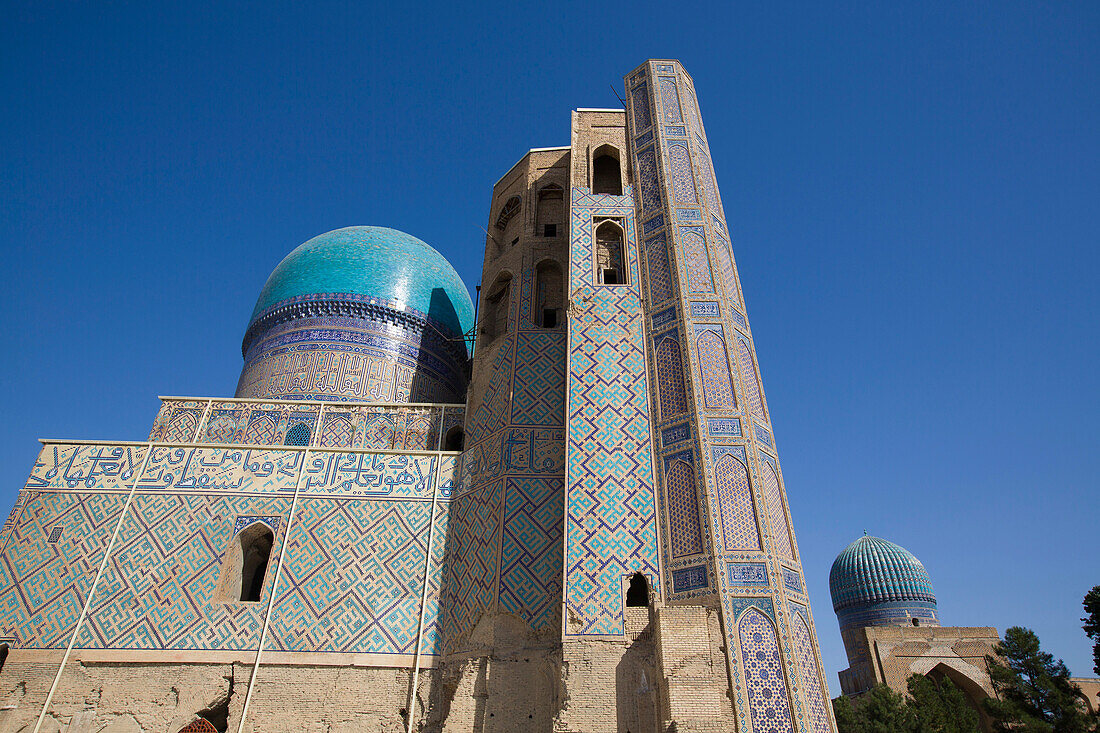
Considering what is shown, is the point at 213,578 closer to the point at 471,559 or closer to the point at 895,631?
the point at 471,559

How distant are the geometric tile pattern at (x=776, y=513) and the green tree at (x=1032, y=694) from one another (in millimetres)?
8531

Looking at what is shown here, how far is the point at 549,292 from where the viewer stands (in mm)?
10547

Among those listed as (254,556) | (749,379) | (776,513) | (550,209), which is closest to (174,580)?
(254,556)

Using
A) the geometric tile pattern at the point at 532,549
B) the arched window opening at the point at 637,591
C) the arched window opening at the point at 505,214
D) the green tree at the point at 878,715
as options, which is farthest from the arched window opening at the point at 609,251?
the green tree at the point at 878,715

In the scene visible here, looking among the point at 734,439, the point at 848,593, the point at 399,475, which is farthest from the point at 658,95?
the point at 848,593

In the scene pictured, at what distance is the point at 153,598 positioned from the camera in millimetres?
7988

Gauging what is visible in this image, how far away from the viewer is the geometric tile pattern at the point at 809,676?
589 cm

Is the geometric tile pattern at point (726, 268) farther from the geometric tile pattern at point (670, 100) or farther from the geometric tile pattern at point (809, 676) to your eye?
the geometric tile pattern at point (809, 676)

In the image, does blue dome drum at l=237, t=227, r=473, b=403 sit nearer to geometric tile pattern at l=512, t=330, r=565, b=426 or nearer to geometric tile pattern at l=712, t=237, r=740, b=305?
geometric tile pattern at l=512, t=330, r=565, b=426

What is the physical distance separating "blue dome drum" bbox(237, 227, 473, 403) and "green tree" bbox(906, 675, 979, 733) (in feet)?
33.5

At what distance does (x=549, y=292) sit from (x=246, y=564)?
5.43 m

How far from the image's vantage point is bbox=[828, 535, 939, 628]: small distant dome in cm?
2183

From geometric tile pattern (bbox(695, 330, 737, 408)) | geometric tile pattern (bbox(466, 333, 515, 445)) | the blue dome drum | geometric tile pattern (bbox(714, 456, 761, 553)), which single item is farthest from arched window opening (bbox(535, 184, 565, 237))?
geometric tile pattern (bbox(714, 456, 761, 553))

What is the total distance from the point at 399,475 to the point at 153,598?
2.99 m
